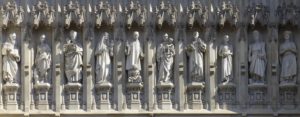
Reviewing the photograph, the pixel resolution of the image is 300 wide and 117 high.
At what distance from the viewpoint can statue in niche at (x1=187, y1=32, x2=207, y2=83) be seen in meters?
26.0

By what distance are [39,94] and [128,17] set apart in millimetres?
2712

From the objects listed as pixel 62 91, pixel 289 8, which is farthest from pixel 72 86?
pixel 289 8

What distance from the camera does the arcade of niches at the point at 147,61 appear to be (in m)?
25.9

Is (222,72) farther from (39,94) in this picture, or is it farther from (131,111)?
(39,94)

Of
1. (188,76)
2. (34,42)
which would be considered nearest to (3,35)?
(34,42)

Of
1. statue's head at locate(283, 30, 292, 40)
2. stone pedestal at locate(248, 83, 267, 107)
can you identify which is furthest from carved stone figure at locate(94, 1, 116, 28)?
statue's head at locate(283, 30, 292, 40)

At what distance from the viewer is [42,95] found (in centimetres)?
2602

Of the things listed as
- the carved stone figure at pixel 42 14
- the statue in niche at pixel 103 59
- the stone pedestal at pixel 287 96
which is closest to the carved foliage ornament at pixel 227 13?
the stone pedestal at pixel 287 96

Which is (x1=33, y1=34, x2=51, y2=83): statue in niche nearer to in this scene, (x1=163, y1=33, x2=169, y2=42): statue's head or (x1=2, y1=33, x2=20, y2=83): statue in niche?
(x1=2, y1=33, x2=20, y2=83): statue in niche

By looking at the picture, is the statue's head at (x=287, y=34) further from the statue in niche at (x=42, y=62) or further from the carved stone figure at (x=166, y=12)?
the statue in niche at (x=42, y=62)

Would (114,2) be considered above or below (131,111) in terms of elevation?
above

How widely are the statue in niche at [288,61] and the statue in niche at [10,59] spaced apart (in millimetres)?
6102

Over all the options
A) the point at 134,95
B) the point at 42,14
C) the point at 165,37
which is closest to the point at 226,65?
the point at 165,37

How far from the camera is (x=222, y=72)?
2605 centimetres
